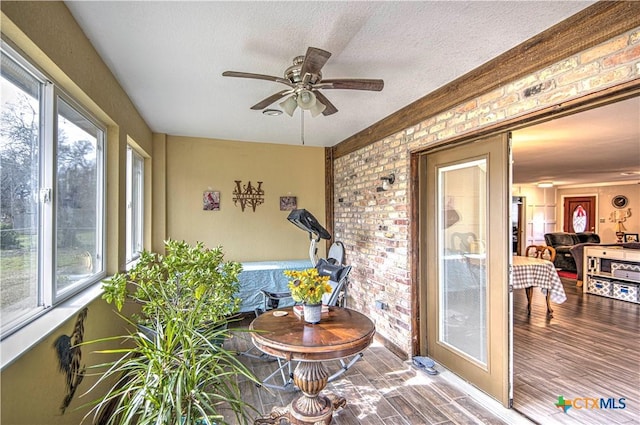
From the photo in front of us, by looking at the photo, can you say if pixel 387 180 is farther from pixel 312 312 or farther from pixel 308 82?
pixel 312 312

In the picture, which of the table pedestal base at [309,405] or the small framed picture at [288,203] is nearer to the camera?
the table pedestal base at [309,405]

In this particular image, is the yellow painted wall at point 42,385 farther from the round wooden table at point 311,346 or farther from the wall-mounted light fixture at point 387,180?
the wall-mounted light fixture at point 387,180

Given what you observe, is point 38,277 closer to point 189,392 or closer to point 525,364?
point 189,392

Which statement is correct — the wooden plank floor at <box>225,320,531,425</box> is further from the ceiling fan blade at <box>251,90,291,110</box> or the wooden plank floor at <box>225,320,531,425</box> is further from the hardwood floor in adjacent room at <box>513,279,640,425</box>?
the ceiling fan blade at <box>251,90,291,110</box>

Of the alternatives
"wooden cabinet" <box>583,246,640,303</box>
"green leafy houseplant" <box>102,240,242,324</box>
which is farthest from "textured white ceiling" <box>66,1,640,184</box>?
"wooden cabinet" <box>583,246,640,303</box>

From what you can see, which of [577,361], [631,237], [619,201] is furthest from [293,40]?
[619,201]

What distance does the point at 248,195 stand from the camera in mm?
5043

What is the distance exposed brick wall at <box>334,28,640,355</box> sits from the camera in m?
1.73

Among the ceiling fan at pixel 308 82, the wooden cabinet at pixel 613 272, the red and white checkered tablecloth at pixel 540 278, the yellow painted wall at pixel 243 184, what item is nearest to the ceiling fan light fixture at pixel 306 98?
the ceiling fan at pixel 308 82

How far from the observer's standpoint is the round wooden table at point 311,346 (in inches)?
76.4

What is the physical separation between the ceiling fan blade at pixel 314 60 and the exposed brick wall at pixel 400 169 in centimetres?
135

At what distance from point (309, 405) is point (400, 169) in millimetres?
2410

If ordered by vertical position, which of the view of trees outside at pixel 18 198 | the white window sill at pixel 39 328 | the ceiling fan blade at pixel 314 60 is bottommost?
the white window sill at pixel 39 328

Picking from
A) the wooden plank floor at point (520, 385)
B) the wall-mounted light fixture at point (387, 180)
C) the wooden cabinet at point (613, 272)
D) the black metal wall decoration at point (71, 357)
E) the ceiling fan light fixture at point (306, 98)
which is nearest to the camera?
the black metal wall decoration at point (71, 357)
